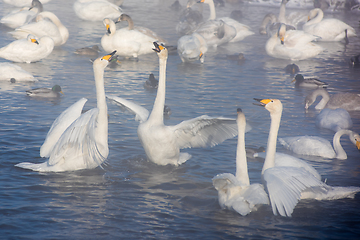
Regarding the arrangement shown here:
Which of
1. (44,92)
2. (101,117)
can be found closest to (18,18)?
(44,92)

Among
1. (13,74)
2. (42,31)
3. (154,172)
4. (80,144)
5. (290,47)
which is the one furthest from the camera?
(42,31)

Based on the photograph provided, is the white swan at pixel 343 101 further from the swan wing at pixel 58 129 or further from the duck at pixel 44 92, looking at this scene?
the duck at pixel 44 92

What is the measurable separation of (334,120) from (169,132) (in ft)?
14.5

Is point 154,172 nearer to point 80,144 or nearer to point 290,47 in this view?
point 80,144

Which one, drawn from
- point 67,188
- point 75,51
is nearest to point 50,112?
point 67,188

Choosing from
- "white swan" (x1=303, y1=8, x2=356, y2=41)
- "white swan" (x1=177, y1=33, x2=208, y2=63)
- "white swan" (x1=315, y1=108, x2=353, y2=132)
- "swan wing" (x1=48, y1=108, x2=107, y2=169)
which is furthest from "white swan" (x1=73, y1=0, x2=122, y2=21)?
"swan wing" (x1=48, y1=108, x2=107, y2=169)

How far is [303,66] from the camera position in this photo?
17016mm

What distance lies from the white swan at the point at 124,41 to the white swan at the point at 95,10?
683 centimetres

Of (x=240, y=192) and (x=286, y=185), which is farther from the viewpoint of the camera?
(x=240, y=192)

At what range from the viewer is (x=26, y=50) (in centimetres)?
1529

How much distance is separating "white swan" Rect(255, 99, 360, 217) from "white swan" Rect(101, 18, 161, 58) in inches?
424

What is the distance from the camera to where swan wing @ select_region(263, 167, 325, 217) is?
237 inches

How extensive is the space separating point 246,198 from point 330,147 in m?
3.34

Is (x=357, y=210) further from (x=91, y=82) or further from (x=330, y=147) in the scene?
(x=91, y=82)
